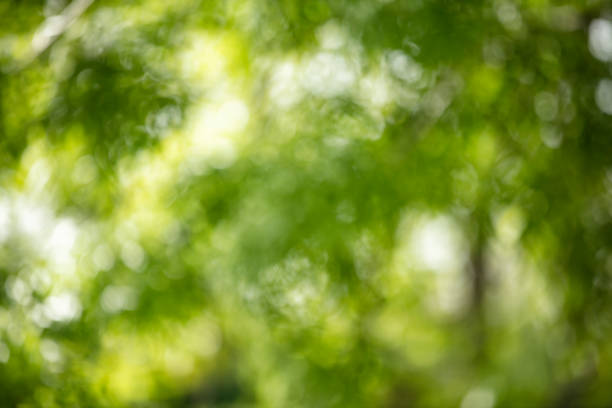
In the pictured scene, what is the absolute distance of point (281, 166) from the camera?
0.79 meters

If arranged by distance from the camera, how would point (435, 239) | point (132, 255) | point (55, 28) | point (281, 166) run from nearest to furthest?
point (55, 28) → point (281, 166) → point (132, 255) → point (435, 239)

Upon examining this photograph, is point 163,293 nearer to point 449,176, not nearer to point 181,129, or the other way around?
point 181,129

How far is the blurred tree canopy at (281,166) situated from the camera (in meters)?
0.67

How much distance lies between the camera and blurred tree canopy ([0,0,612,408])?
67 cm

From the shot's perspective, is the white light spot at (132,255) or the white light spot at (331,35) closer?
the white light spot at (331,35)

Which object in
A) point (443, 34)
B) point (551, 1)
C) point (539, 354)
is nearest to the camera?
point (443, 34)

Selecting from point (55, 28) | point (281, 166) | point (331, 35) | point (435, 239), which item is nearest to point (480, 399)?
point (435, 239)

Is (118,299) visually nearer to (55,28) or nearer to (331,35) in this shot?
(55,28)

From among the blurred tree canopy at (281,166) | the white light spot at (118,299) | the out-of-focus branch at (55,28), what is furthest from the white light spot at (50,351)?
the out-of-focus branch at (55,28)

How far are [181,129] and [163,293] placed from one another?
1.10 feet

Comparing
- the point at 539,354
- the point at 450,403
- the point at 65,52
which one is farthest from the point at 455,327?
the point at 65,52

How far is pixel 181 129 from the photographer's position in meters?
0.73

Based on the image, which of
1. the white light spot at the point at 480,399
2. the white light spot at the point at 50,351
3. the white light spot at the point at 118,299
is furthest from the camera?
the white light spot at the point at 480,399

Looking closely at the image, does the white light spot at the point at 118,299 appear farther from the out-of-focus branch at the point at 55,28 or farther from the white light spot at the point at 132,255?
the out-of-focus branch at the point at 55,28
